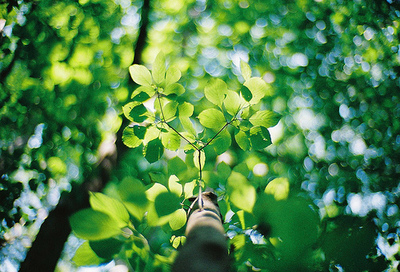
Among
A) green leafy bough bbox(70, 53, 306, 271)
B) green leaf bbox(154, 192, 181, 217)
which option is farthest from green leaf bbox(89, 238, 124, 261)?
green leaf bbox(154, 192, 181, 217)

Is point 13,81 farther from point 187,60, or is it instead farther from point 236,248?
point 236,248

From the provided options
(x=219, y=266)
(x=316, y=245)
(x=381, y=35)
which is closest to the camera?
(x=219, y=266)

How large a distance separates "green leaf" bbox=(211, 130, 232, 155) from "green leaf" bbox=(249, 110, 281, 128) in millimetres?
130

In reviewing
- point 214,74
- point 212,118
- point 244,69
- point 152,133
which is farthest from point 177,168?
point 214,74

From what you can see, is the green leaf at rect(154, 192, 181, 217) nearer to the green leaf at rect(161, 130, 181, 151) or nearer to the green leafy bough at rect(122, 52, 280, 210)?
the green leafy bough at rect(122, 52, 280, 210)

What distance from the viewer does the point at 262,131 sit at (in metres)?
0.92

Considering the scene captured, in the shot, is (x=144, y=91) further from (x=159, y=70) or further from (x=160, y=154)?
(x=160, y=154)

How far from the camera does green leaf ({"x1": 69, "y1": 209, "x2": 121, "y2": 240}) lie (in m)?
0.58

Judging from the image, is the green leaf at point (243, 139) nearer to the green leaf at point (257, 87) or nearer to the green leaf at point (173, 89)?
the green leaf at point (257, 87)

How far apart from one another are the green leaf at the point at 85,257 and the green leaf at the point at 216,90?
0.66 metres

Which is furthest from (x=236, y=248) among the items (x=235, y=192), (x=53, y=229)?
(x=53, y=229)

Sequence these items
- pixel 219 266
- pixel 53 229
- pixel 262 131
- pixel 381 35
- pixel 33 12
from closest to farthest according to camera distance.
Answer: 1. pixel 219 266
2. pixel 262 131
3. pixel 53 229
4. pixel 33 12
5. pixel 381 35

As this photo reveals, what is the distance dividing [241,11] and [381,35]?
8.46 ft

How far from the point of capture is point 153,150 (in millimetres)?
960
